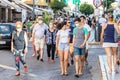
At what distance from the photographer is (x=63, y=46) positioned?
12312 mm

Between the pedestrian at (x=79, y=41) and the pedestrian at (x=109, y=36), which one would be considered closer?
the pedestrian at (x=109, y=36)

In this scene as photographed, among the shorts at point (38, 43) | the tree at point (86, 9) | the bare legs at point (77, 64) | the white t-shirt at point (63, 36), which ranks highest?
the tree at point (86, 9)

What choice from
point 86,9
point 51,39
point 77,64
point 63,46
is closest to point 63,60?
point 63,46

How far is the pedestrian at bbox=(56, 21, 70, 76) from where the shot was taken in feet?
40.0

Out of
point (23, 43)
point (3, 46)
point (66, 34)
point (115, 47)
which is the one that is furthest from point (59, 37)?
point (3, 46)

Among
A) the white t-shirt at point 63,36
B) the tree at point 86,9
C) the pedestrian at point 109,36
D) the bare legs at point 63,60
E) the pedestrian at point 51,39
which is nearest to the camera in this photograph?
the pedestrian at point 109,36

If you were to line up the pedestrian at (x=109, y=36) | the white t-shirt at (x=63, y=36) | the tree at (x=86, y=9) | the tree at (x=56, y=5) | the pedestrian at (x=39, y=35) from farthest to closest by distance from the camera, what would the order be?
the tree at (x=86, y=9)
the tree at (x=56, y=5)
the pedestrian at (x=39, y=35)
the white t-shirt at (x=63, y=36)
the pedestrian at (x=109, y=36)

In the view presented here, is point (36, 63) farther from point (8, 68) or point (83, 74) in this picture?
point (83, 74)

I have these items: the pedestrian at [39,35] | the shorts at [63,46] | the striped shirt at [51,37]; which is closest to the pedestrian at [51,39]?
the striped shirt at [51,37]

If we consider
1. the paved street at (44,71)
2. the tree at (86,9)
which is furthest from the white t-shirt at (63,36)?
the tree at (86,9)

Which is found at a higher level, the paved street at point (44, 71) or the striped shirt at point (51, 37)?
the striped shirt at point (51, 37)

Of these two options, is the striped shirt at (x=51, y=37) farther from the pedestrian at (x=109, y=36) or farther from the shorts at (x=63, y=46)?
the pedestrian at (x=109, y=36)

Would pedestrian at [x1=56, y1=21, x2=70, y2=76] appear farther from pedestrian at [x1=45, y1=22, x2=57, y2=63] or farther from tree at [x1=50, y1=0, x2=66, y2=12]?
tree at [x1=50, y1=0, x2=66, y2=12]

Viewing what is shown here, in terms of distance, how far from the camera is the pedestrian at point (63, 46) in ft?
40.0
